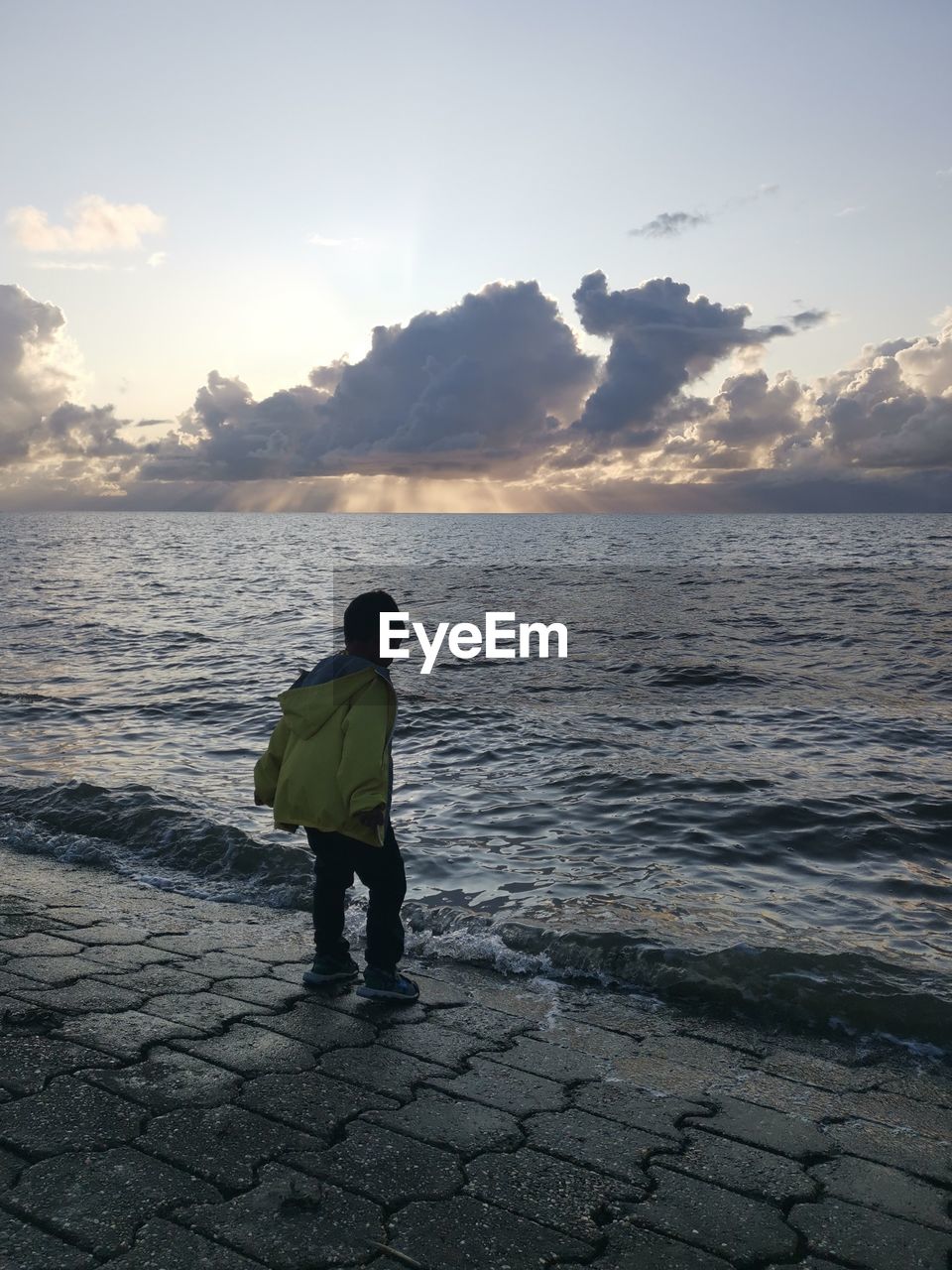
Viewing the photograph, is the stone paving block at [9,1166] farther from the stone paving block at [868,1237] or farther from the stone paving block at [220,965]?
the stone paving block at [868,1237]

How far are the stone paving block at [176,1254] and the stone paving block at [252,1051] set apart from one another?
1.09 meters

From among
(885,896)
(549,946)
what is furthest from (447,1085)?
(885,896)

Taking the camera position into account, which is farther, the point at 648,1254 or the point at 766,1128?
the point at 766,1128

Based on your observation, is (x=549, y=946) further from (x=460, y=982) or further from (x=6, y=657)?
(x=6, y=657)

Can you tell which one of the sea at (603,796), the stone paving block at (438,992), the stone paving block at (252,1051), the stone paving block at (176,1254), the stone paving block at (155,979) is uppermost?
the stone paving block at (176,1254)

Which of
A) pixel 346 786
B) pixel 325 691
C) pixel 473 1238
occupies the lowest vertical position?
pixel 473 1238

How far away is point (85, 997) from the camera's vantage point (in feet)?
14.2

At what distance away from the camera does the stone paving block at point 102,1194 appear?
2.61m

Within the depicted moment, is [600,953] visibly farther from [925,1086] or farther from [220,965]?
[220,965]

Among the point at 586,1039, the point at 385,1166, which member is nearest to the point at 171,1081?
the point at 385,1166

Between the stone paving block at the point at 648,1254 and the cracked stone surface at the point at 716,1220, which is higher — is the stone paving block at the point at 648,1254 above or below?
above

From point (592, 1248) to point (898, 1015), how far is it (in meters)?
3.05

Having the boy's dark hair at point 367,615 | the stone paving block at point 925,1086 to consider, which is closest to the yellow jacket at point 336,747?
the boy's dark hair at point 367,615

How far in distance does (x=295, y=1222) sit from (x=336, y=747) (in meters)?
2.15
